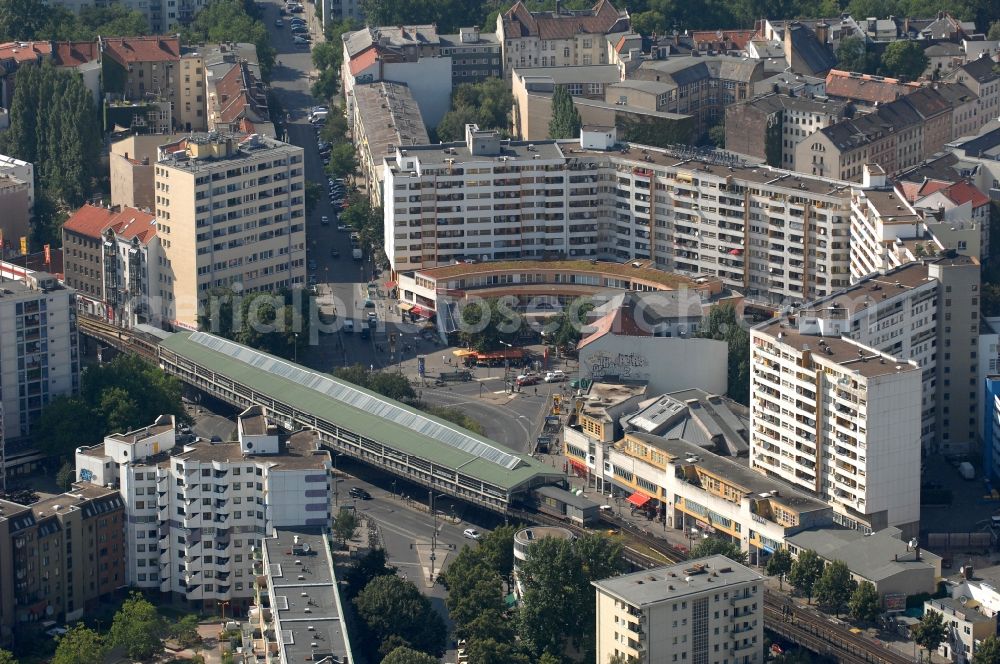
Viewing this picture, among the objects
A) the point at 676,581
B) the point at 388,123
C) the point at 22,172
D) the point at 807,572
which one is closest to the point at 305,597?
the point at 676,581

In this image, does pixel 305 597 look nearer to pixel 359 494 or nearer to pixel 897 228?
pixel 359 494

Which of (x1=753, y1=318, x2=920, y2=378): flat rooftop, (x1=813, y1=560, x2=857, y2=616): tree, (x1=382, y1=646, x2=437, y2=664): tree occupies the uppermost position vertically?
(x1=753, y1=318, x2=920, y2=378): flat rooftop

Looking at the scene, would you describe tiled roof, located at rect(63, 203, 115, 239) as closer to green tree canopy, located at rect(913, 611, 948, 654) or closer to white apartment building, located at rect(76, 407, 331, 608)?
white apartment building, located at rect(76, 407, 331, 608)

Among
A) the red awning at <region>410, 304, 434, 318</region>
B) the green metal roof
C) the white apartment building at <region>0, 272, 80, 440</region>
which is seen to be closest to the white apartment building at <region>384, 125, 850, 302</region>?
the red awning at <region>410, 304, 434, 318</region>

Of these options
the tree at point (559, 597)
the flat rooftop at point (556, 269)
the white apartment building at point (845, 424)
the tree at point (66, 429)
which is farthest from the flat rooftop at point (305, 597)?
the flat rooftop at point (556, 269)

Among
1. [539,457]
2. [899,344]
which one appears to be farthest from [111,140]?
[899,344]

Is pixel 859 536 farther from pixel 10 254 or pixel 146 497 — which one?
pixel 10 254
